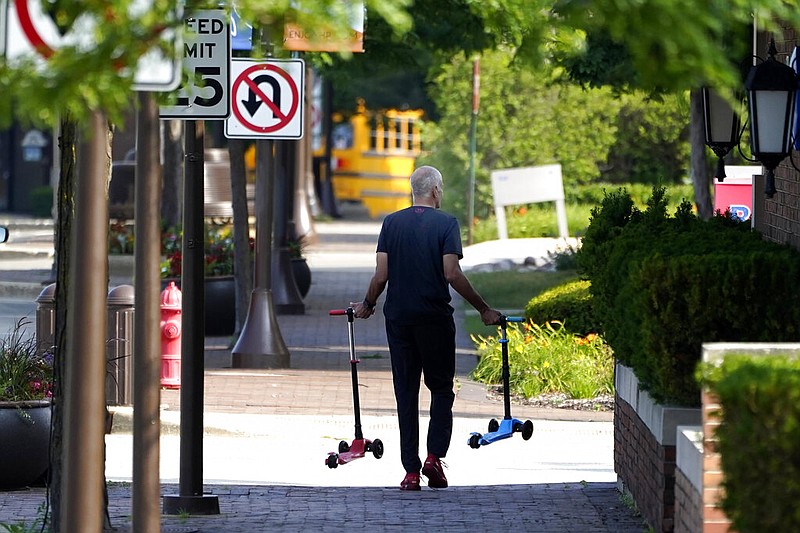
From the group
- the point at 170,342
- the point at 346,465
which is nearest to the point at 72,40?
the point at 346,465

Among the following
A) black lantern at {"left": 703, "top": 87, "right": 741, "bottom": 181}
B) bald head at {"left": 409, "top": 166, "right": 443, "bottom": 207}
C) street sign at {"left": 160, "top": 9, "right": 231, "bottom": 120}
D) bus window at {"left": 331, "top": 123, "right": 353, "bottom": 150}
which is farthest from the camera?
bus window at {"left": 331, "top": 123, "right": 353, "bottom": 150}

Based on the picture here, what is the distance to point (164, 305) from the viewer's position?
12.3 meters

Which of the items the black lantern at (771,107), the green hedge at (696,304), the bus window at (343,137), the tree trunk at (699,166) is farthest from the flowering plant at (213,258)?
the bus window at (343,137)

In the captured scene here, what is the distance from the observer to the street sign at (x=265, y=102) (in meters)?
12.4

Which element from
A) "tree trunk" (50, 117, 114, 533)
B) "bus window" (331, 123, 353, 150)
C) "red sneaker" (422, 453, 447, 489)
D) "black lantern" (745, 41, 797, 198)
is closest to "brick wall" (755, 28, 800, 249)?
"black lantern" (745, 41, 797, 198)

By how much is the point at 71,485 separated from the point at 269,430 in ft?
17.8

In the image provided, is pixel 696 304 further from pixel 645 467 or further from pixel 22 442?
pixel 22 442

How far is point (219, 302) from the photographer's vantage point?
54.5ft

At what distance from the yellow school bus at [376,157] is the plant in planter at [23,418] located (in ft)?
121

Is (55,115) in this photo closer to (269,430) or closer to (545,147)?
(269,430)

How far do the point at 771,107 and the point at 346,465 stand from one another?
150 inches

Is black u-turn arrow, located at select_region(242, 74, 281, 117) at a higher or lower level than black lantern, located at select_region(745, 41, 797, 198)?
higher

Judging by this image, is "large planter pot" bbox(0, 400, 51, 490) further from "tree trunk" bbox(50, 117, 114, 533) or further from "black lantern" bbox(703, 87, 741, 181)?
"black lantern" bbox(703, 87, 741, 181)

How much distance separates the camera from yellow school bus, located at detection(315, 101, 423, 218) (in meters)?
46.4
